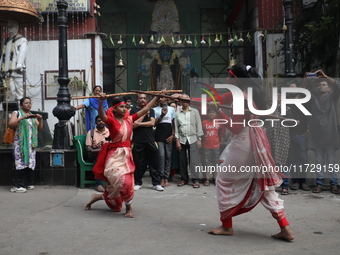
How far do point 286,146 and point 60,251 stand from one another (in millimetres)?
4985

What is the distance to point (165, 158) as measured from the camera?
8.59 m

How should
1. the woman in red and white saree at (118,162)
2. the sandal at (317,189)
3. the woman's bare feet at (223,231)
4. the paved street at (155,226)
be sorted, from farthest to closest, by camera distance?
the sandal at (317,189) → the woman in red and white saree at (118,162) → the woman's bare feet at (223,231) → the paved street at (155,226)

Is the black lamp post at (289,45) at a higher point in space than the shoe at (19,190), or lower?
higher

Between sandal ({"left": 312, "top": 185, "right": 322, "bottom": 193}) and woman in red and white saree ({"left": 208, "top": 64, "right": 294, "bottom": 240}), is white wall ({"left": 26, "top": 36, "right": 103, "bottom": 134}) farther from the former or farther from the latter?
woman in red and white saree ({"left": 208, "top": 64, "right": 294, "bottom": 240})

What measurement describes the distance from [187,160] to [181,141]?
49cm

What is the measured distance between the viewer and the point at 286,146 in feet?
25.6

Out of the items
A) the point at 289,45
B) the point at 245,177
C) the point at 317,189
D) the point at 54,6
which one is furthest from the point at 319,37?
the point at 54,6

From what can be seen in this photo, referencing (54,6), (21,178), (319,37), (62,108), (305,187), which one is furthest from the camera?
(54,6)

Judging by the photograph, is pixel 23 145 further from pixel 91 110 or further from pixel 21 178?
pixel 91 110

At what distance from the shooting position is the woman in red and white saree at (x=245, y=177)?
462cm

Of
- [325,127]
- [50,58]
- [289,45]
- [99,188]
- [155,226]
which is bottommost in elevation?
[155,226]

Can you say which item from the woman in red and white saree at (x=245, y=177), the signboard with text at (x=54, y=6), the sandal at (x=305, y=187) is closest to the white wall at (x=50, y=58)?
the signboard with text at (x=54, y=6)

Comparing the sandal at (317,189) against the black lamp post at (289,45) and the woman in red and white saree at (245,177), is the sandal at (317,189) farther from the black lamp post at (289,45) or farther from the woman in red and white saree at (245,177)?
the woman in red and white saree at (245,177)

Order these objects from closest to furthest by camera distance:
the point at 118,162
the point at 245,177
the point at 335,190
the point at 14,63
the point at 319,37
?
the point at 245,177, the point at 118,162, the point at 335,190, the point at 14,63, the point at 319,37
